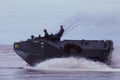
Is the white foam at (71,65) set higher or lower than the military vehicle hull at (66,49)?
lower

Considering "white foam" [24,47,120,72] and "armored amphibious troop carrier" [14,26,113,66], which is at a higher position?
"armored amphibious troop carrier" [14,26,113,66]

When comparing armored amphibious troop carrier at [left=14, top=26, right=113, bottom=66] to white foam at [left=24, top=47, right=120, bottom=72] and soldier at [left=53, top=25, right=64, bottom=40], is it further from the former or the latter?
white foam at [left=24, top=47, right=120, bottom=72]

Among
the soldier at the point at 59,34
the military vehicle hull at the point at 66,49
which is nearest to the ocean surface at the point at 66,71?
the military vehicle hull at the point at 66,49

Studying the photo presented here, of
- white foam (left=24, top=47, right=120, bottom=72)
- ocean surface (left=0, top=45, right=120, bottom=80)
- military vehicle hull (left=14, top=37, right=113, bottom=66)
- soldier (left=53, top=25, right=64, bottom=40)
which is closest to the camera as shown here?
ocean surface (left=0, top=45, right=120, bottom=80)

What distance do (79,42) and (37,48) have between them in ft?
9.30

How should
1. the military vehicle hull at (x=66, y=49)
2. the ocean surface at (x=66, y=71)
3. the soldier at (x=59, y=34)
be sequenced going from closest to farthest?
the ocean surface at (x=66, y=71) < the military vehicle hull at (x=66, y=49) < the soldier at (x=59, y=34)

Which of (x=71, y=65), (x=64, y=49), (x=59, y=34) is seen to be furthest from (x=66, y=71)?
(x=59, y=34)

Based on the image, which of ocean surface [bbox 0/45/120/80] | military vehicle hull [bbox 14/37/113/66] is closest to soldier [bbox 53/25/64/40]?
military vehicle hull [bbox 14/37/113/66]

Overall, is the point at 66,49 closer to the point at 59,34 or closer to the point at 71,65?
the point at 59,34

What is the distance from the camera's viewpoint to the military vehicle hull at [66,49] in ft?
118

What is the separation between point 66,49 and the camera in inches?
1427

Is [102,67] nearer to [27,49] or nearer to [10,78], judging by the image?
[27,49]

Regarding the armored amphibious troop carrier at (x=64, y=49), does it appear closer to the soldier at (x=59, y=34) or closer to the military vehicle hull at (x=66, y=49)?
the military vehicle hull at (x=66, y=49)

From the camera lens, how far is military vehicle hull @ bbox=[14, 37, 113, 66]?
36.1 metres
